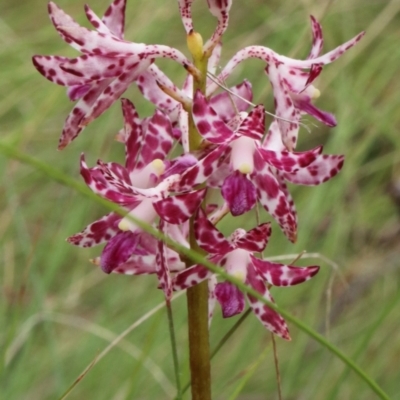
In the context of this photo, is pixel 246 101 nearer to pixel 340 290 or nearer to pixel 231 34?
pixel 340 290

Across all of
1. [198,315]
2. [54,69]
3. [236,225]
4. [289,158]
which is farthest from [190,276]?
[236,225]

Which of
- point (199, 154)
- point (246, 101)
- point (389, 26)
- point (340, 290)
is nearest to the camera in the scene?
point (199, 154)

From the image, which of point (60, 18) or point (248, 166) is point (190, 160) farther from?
point (60, 18)

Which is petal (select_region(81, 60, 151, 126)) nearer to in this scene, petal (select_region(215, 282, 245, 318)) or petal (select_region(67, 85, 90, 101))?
petal (select_region(67, 85, 90, 101))

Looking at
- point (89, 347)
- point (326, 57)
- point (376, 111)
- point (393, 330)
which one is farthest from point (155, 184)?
point (376, 111)

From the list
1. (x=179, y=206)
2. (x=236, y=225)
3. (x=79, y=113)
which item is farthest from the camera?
(x=236, y=225)

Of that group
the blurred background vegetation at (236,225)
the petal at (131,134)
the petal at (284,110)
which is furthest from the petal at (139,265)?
the blurred background vegetation at (236,225)

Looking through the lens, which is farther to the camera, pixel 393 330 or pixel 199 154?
pixel 393 330

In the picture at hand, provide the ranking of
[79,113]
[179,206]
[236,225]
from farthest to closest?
1. [236,225]
2. [79,113]
3. [179,206]
